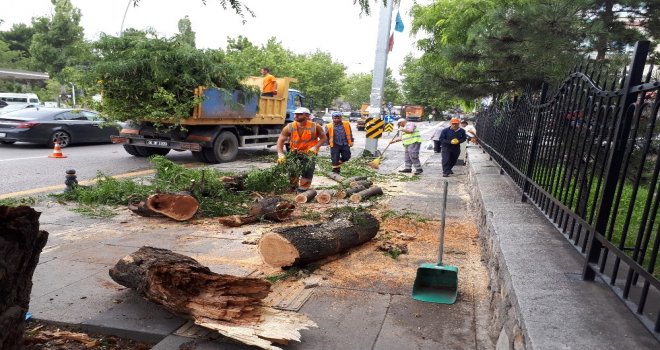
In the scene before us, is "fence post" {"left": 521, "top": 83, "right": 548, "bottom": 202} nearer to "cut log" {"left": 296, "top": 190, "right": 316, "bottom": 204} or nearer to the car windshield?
"cut log" {"left": 296, "top": 190, "right": 316, "bottom": 204}

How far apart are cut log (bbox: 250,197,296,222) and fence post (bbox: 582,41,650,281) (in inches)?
166

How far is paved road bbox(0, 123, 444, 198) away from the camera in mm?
8578

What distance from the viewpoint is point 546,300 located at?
2434 millimetres

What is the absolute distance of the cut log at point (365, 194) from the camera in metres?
7.98

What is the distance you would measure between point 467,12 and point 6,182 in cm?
1142

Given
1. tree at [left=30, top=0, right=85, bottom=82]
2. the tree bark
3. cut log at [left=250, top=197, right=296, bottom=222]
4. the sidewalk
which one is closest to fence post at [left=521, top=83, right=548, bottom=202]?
the sidewalk

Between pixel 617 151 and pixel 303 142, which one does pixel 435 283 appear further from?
pixel 303 142

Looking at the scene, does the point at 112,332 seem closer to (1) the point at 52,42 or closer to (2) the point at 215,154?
(2) the point at 215,154

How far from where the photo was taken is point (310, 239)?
14.3 feet

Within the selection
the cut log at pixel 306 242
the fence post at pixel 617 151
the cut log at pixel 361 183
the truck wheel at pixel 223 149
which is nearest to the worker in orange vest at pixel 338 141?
the cut log at pixel 361 183

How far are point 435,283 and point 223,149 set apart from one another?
1026 centimetres

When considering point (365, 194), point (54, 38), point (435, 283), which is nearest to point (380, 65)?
point (365, 194)

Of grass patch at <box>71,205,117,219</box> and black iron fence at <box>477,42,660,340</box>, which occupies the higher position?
black iron fence at <box>477,42,660,340</box>

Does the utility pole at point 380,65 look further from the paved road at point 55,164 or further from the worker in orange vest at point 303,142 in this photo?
the worker in orange vest at point 303,142
